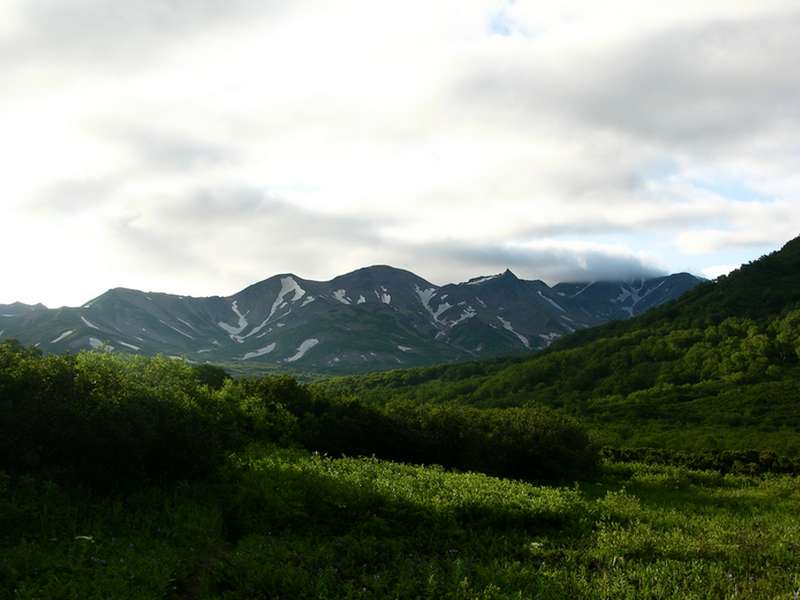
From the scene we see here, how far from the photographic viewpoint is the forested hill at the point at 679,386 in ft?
334

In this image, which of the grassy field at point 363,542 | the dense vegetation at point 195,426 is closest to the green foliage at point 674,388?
the dense vegetation at point 195,426

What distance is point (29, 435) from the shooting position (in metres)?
21.8

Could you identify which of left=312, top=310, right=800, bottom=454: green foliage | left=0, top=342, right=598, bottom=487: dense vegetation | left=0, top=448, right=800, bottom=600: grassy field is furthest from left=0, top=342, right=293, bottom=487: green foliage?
left=312, top=310, right=800, bottom=454: green foliage

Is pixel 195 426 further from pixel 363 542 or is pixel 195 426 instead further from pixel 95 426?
pixel 363 542

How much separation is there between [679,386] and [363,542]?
497ft

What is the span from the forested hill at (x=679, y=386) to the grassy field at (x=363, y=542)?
67.2 metres

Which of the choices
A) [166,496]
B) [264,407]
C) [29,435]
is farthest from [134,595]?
[264,407]

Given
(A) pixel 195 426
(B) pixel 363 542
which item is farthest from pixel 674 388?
(A) pixel 195 426

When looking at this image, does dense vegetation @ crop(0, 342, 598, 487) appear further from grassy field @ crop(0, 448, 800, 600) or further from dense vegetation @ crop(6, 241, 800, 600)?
grassy field @ crop(0, 448, 800, 600)

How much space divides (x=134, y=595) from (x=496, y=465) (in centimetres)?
3691

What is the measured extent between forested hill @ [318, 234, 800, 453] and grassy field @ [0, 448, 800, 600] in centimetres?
6720

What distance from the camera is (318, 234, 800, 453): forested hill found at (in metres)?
102

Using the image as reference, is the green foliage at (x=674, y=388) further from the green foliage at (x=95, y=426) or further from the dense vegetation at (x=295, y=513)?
the green foliage at (x=95, y=426)

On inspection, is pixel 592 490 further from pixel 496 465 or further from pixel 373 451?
pixel 373 451
